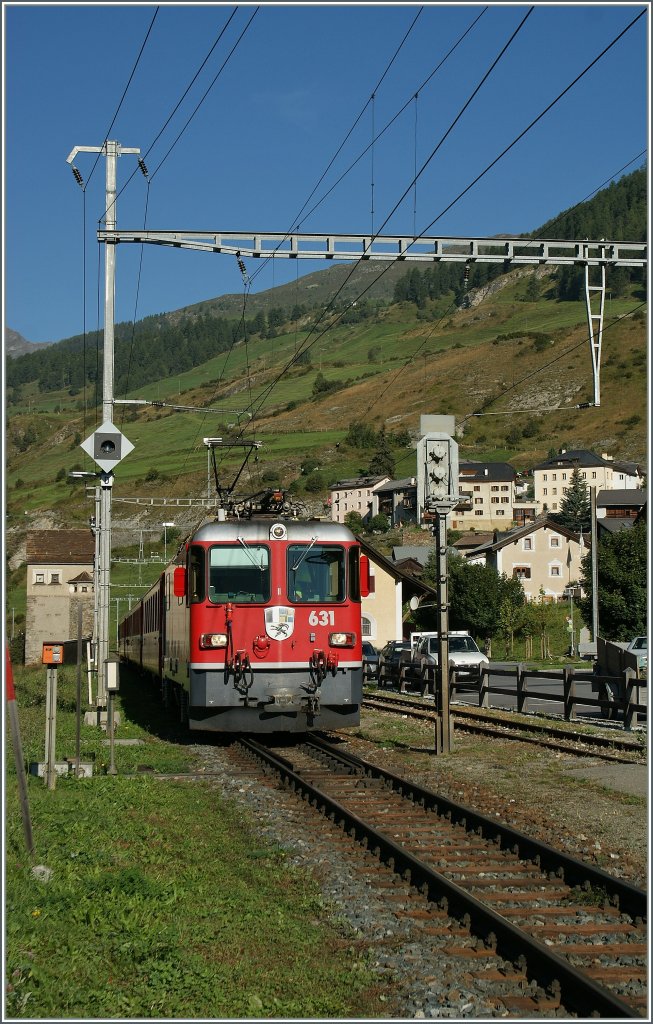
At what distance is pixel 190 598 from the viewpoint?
1744cm

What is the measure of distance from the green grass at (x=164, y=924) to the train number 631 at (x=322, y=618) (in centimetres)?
548

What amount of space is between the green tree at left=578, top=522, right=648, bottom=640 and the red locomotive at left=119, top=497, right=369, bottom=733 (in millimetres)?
43346

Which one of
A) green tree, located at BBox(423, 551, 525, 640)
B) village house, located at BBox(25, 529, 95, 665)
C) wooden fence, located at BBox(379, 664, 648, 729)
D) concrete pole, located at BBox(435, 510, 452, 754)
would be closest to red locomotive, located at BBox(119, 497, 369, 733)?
concrete pole, located at BBox(435, 510, 452, 754)

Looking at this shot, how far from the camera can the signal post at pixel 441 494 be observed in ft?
55.7

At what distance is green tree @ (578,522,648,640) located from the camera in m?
59.0

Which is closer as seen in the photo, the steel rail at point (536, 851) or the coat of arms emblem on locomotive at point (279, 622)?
the steel rail at point (536, 851)

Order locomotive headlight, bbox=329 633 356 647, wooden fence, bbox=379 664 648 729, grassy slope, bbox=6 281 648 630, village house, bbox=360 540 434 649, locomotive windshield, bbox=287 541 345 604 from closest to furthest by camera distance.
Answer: locomotive headlight, bbox=329 633 356 647
locomotive windshield, bbox=287 541 345 604
wooden fence, bbox=379 664 648 729
village house, bbox=360 540 434 649
grassy slope, bbox=6 281 648 630

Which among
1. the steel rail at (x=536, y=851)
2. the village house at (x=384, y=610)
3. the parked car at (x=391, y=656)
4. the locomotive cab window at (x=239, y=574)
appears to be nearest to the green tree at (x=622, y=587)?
the village house at (x=384, y=610)

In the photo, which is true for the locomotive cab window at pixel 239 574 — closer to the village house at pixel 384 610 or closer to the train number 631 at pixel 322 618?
the train number 631 at pixel 322 618

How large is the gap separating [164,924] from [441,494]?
419 inches

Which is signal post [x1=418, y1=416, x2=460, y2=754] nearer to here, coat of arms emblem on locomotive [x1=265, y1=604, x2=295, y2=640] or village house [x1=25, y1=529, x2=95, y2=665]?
coat of arms emblem on locomotive [x1=265, y1=604, x2=295, y2=640]

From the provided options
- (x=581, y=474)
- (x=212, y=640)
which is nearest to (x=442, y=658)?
(x=212, y=640)

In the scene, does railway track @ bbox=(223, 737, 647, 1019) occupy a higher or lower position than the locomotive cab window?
lower

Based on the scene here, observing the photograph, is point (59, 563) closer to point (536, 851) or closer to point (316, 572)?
point (316, 572)
